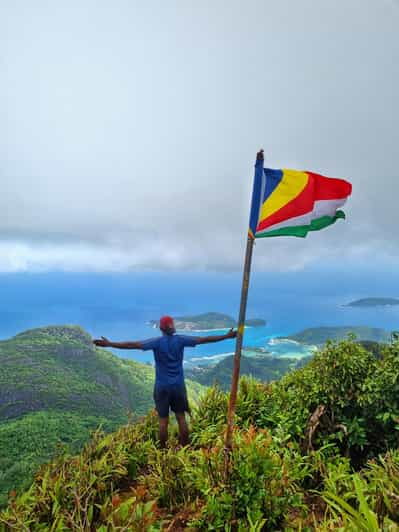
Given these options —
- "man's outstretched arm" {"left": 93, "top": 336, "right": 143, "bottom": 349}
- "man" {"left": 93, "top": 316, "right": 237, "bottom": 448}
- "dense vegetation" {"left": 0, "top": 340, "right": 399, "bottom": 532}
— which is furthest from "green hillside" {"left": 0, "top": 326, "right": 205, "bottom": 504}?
"man's outstretched arm" {"left": 93, "top": 336, "right": 143, "bottom": 349}

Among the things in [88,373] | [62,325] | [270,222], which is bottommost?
[88,373]

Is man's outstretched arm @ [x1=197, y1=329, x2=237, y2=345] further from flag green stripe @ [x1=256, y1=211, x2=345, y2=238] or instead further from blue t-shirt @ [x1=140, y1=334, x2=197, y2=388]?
flag green stripe @ [x1=256, y1=211, x2=345, y2=238]

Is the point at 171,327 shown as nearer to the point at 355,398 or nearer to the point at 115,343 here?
the point at 115,343

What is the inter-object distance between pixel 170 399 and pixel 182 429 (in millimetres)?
677

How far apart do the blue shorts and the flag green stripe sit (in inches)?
119

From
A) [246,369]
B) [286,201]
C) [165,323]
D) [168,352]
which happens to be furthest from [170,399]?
[246,369]

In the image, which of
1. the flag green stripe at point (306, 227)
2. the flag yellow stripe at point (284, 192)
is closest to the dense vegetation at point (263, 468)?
the flag green stripe at point (306, 227)

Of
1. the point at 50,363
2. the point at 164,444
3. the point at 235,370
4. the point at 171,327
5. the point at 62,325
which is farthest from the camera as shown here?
the point at 62,325

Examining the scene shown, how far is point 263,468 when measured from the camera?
3.76 metres

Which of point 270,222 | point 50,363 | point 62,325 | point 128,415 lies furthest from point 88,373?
point 270,222

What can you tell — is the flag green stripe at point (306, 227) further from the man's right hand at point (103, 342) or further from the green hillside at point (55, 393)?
the green hillside at point (55, 393)

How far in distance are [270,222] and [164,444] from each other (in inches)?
171

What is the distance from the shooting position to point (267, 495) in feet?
12.2

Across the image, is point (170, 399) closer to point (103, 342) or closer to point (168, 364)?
point (168, 364)
